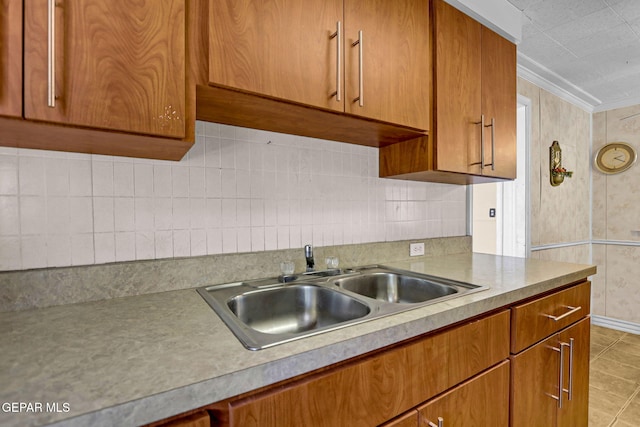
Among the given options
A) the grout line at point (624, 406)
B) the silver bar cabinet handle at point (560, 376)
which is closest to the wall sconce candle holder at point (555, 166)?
the grout line at point (624, 406)

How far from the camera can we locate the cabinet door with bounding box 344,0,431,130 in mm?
1151

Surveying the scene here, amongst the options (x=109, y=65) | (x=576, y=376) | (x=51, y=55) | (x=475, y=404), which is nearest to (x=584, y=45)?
(x=576, y=376)

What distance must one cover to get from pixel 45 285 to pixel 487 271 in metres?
1.67

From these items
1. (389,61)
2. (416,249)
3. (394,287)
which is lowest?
(394,287)

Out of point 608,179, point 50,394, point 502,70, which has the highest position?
point 502,70

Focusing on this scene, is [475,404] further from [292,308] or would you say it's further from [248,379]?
[248,379]

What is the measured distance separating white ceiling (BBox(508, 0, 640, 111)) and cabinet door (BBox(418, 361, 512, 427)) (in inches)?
75.7

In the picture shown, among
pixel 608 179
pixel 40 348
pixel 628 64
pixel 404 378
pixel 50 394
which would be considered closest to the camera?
pixel 50 394

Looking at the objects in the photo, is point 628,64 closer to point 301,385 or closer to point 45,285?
point 301,385

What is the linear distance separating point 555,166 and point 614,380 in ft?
5.78

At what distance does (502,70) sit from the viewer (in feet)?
5.63

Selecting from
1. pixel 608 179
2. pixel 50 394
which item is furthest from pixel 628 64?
pixel 50 394

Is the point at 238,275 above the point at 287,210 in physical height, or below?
below

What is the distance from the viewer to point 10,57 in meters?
0.66
